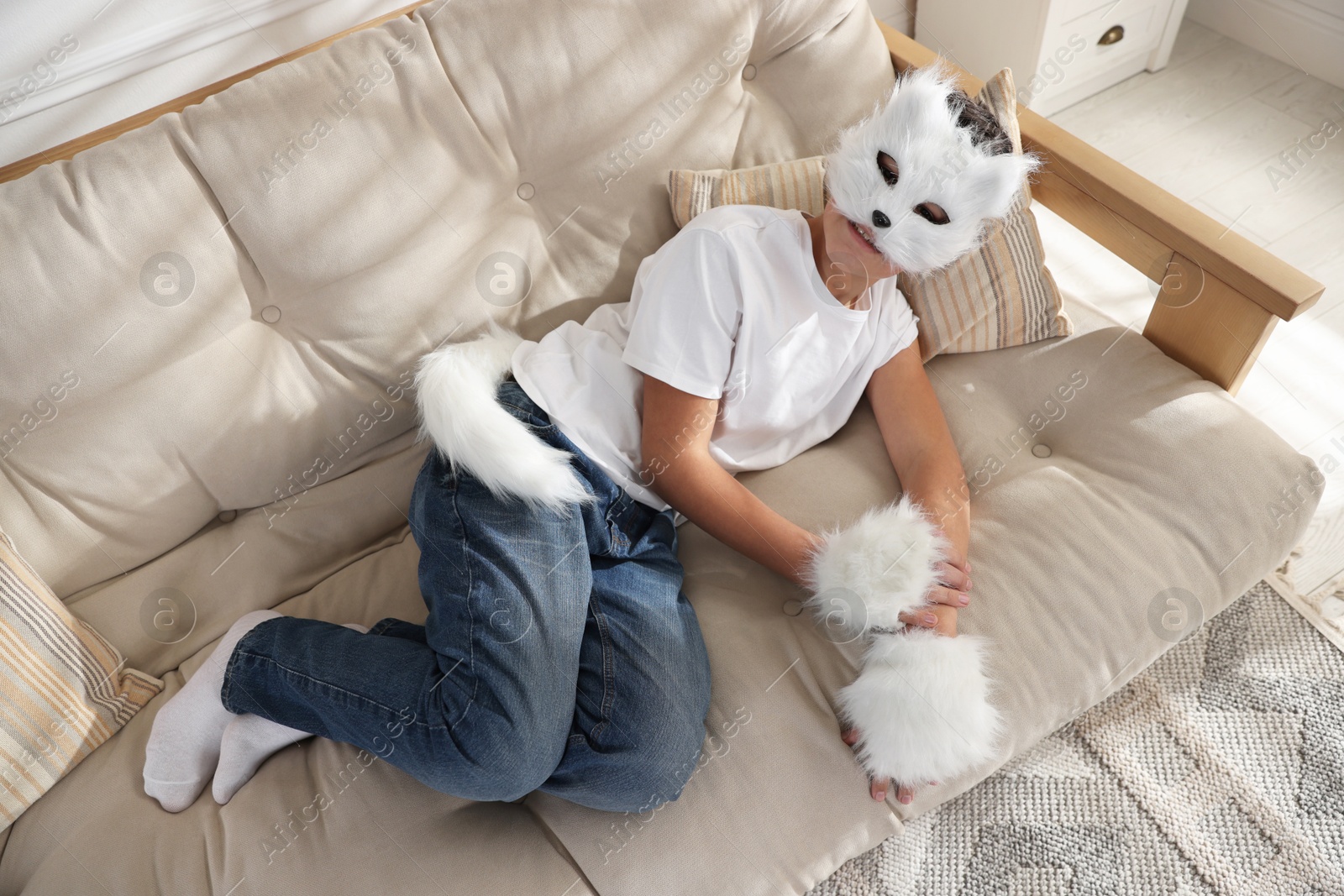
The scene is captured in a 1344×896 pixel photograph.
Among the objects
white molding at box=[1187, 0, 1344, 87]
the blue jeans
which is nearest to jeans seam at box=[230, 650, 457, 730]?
the blue jeans

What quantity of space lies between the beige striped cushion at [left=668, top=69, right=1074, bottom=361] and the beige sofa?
48 mm

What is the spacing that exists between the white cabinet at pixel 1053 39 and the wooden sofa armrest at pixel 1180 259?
31.9 inches

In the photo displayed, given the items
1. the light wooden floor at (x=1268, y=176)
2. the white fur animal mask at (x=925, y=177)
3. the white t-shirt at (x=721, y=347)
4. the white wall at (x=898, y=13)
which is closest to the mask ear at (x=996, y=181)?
the white fur animal mask at (x=925, y=177)

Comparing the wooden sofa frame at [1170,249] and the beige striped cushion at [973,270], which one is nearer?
the wooden sofa frame at [1170,249]

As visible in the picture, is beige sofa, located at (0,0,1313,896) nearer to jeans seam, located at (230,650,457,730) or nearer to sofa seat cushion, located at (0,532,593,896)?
sofa seat cushion, located at (0,532,593,896)

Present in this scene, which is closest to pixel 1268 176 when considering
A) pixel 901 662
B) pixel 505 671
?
pixel 901 662

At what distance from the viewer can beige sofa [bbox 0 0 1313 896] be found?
1.01 metres

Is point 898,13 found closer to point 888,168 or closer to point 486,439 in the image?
point 888,168

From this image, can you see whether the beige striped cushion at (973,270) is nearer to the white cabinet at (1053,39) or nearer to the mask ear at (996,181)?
the mask ear at (996,181)

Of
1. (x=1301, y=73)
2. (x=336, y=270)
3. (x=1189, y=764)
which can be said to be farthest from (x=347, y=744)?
(x=1301, y=73)

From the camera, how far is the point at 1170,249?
1238 mm

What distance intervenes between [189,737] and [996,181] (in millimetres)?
1206

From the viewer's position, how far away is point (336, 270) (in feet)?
3.87

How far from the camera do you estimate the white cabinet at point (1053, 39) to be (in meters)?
2.05
